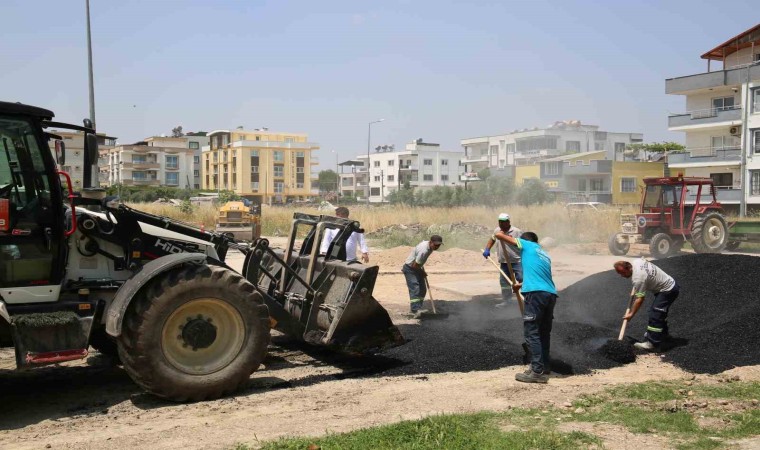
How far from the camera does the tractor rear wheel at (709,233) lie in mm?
21047

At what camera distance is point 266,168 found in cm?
8794

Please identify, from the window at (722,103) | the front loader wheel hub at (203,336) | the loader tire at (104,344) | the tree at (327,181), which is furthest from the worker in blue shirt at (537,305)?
the tree at (327,181)

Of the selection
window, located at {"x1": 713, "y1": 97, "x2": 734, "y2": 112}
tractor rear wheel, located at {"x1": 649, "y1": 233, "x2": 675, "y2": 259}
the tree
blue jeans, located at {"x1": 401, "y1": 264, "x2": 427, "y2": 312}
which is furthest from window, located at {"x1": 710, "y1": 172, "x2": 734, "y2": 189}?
the tree

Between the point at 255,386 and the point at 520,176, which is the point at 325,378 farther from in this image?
the point at 520,176

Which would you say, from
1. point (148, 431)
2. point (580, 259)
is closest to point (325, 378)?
point (148, 431)

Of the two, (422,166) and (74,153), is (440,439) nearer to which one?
(74,153)

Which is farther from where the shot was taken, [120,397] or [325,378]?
[325,378]

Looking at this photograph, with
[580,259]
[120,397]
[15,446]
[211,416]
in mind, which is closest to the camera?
[15,446]

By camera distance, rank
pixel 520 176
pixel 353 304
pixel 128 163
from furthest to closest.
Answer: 1. pixel 128 163
2. pixel 520 176
3. pixel 353 304

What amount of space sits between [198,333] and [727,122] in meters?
41.7

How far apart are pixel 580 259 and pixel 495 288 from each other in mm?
8188

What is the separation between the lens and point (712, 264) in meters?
11.1

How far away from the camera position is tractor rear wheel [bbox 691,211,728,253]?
21047 millimetres

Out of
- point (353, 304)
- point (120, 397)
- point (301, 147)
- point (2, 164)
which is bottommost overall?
point (120, 397)
